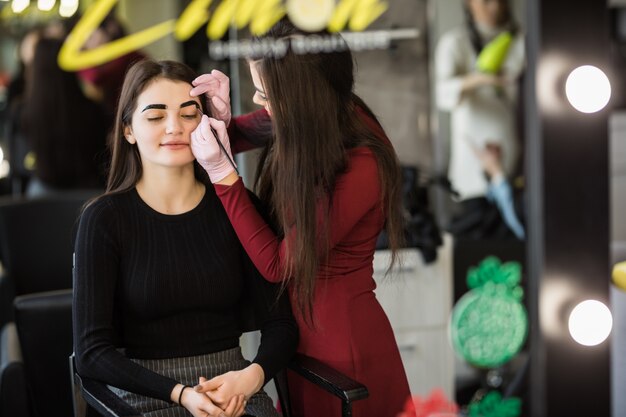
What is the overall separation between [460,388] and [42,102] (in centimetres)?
108

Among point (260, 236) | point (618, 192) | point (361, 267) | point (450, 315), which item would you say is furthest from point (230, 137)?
point (450, 315)

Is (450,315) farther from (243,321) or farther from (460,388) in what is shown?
(243,321)

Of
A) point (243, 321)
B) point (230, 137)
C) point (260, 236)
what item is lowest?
point (243, 321)

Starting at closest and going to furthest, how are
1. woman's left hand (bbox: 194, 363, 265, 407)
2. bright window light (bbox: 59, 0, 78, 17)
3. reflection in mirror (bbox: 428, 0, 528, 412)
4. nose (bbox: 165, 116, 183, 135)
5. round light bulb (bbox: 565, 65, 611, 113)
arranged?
round light bulb (bbox: 565, 65, 611, 113) < nose (bbox: 165, 116, 183, 135) < woman's left hand (bbox: 194, 363, 265, 407) < bright window light (bbox: 59, 0, 78, 17) < reflection in mirror (bbox: 428, 0, 528, 412)

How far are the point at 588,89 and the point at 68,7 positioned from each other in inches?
37.1

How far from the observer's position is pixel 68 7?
1.52 m

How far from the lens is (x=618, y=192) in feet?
4.34

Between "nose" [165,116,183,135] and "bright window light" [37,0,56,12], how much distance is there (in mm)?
509

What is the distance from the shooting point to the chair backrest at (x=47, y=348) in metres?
1.35

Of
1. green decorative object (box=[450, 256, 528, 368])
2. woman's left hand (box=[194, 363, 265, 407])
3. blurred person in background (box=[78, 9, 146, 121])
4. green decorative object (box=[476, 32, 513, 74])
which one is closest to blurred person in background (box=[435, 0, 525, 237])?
green decorative object (box=[476, 32, 513, 74])

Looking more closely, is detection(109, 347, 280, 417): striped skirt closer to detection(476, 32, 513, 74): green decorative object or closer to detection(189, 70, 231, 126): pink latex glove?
detection(189, 70, 231, 126): pink latex glove

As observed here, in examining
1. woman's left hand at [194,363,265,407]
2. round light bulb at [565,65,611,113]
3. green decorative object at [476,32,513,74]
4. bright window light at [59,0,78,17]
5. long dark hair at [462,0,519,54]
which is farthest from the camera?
green decorative object at [476,32,513,74]

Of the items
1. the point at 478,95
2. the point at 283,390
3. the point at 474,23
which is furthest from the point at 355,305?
the point at 478,95

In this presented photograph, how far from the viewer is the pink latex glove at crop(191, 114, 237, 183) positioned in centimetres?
113
